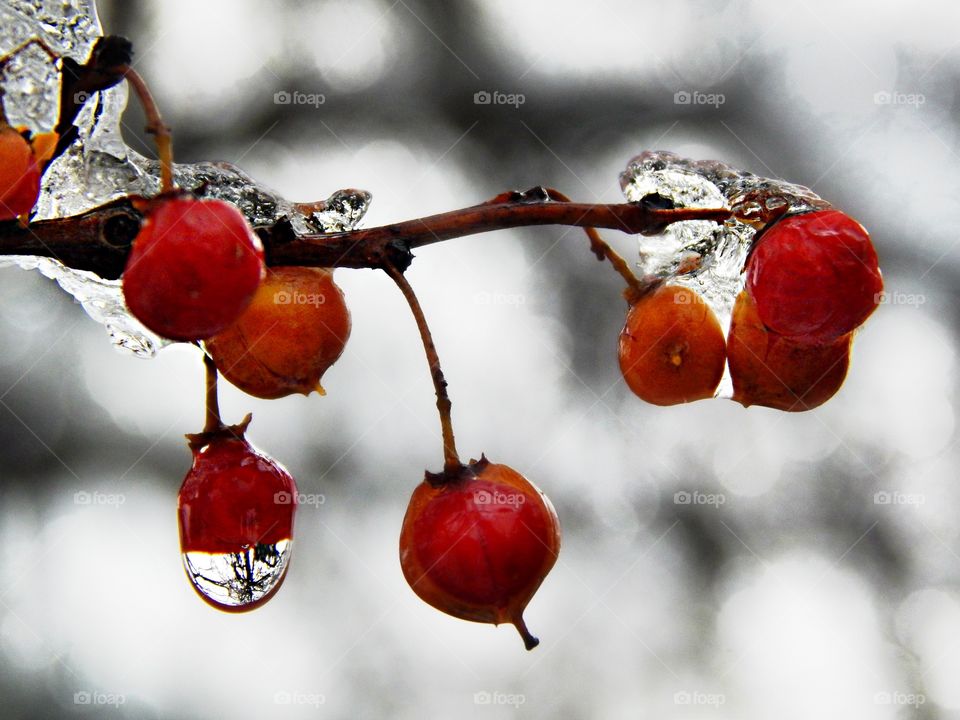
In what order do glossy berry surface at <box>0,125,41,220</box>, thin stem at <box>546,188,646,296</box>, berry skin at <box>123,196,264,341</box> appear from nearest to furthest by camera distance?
berry skin at <box>123,196,264,341</box> < glossy berry surface at <box>0,125,41,220</box> < thin stem at <box>546,188,646,296</box>

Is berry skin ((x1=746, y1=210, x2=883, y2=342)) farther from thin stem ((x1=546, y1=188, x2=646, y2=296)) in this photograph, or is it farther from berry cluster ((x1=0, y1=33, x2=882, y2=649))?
thin stem ((x1=546, y1=188, x2=646, y2=296))

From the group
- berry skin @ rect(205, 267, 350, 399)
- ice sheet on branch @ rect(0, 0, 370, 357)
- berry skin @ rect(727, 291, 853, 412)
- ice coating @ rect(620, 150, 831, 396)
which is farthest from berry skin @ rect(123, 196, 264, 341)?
berry skin @ rect(727, 291, 853, 412)

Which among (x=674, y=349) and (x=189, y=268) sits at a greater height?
(x=189, y=268)

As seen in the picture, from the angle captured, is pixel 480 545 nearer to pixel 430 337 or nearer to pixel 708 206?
pixel 430 337

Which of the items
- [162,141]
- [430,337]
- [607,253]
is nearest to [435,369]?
[430,337]

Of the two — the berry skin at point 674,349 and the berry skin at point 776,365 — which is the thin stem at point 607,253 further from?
the berry skin at point 776,365

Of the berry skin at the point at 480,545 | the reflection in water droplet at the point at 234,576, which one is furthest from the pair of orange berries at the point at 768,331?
the reflection in water droplet at the point at 234,576
